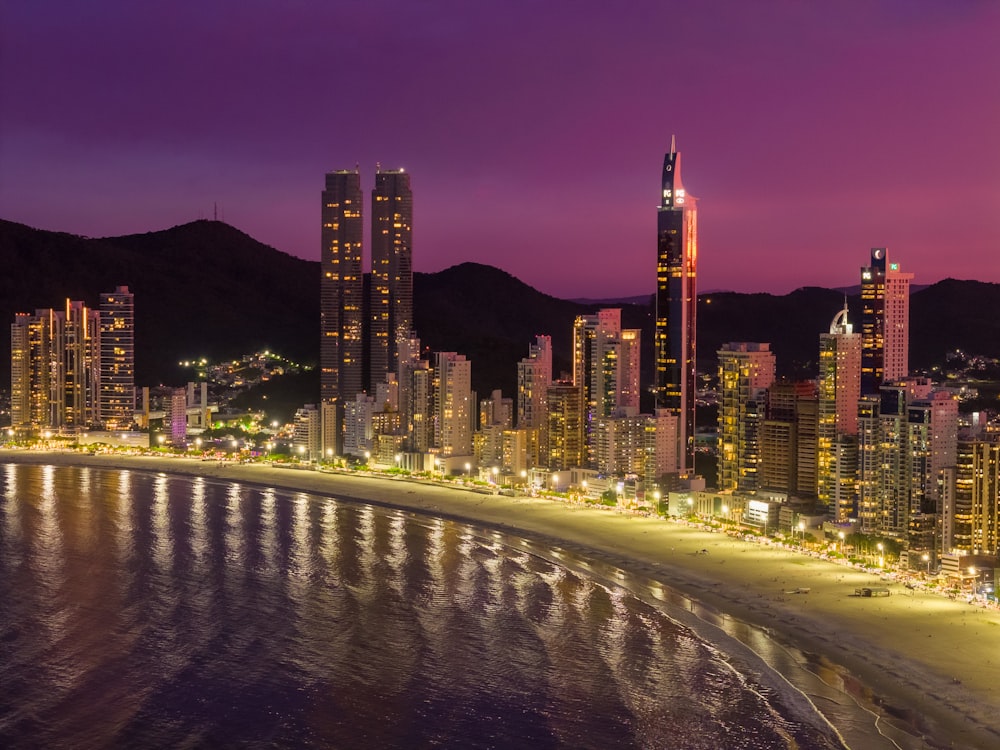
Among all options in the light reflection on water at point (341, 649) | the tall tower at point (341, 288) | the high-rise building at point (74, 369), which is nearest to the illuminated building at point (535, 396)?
the light reflection on water at point (341, 649)

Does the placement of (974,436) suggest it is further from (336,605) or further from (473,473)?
(473,473)

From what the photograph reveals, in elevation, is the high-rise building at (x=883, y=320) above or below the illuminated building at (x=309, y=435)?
above

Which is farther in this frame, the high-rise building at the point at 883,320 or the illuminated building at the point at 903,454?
the high-rise building at the point at 883,320

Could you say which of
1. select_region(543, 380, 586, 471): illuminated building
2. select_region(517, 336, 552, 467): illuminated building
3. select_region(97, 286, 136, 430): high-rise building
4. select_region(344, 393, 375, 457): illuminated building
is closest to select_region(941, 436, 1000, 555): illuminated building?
select_region(543, 380, 586, 471): illuminated building

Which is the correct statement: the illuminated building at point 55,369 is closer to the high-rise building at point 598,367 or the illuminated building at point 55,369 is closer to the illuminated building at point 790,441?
the high-rise building at point 598,367

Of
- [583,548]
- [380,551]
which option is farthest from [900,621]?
[380,551]

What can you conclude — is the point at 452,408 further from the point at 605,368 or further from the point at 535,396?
the point at 605,368

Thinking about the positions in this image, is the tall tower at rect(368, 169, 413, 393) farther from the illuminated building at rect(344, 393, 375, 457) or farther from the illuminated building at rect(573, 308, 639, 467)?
the illuminated building at rect(573, 308, 639, 467)
